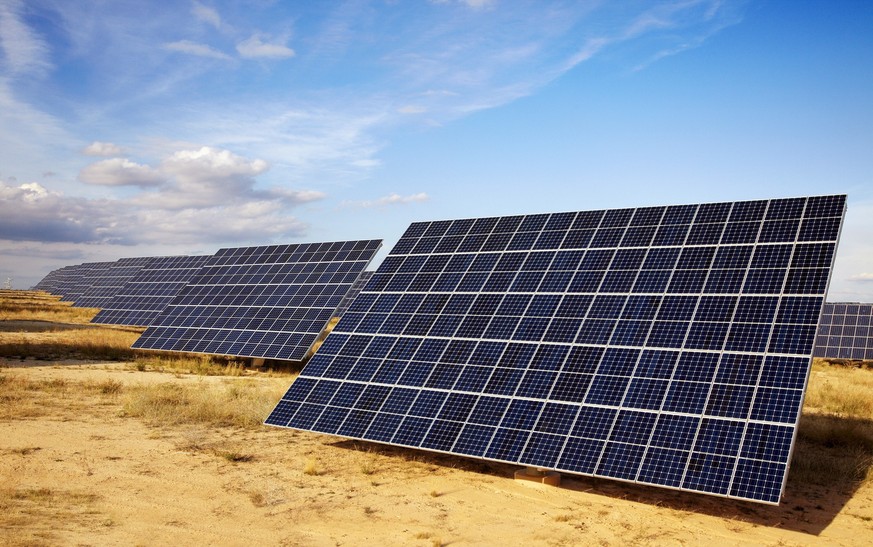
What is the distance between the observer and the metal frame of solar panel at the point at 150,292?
168ft

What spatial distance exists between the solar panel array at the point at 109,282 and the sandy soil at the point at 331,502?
5670 centimetres

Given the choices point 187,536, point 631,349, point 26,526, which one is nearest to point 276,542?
point 187,536

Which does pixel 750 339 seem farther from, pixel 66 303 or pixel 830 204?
pixel 66 303

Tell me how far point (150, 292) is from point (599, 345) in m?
49.0

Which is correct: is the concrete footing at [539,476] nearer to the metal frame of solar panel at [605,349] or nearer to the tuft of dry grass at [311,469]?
the metal frame of solar panel at [605,349]

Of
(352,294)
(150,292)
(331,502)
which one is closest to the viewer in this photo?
(331,502)

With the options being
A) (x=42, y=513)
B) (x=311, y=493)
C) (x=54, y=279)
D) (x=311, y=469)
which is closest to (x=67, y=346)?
(x=311, y=469)

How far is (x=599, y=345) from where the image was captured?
15.8 meters

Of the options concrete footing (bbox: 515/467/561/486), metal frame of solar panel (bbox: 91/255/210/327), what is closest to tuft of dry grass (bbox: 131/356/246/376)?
metal frame of solar panel (bbox: 91/255/210/327)

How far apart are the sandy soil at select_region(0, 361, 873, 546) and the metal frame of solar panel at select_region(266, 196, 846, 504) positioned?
1039 mm

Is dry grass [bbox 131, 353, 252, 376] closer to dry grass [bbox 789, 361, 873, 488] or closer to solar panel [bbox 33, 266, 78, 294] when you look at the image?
dry grass [bbox 789, 361, 873, 488]

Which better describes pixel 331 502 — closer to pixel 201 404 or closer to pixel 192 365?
pixel 201 404

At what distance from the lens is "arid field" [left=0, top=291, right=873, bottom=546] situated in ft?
40.5

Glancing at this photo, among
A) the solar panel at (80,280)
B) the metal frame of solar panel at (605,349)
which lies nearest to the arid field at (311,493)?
the metal frame of solar panel at (605,349)
